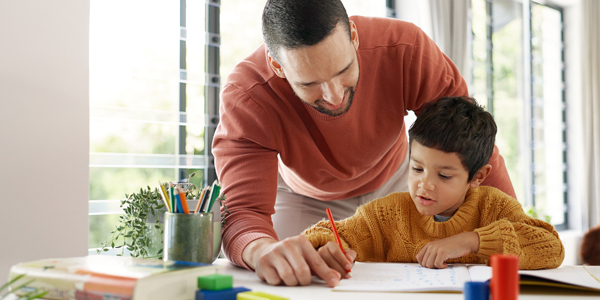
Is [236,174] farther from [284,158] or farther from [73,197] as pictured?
[73,197]

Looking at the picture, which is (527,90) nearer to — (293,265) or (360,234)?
(360,234)

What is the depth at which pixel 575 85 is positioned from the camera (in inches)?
189

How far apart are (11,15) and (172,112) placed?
108cm

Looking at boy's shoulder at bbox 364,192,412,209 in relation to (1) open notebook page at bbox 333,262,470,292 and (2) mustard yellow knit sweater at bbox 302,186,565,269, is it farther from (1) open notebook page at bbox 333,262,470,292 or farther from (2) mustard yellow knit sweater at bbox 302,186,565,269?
(1) open notebook page at bbox 333,262,470,292

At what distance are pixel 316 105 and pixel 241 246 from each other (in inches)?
17.3

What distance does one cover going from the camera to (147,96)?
8.14 feet

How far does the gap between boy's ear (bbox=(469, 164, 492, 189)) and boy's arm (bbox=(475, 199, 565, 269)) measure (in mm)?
211

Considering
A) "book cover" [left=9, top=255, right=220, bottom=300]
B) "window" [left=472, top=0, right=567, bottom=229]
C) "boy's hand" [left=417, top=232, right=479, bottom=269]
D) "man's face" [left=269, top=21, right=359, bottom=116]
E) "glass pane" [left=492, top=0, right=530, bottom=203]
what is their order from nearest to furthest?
"book cover" [left=9, top=255, right=220, bottom=300] < "boy's hand" [left=417, top=232, right=479, bottom=269] < "man's face" [left=269, top=21, right=359, bottom=116] < "window" [left=472, top=0, right=567, bottom=229] < "glass pane" [left=492, top=0, right=530, bottom=203]

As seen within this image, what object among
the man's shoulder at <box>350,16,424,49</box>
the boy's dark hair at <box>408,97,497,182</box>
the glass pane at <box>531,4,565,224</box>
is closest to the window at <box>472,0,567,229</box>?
the glass pane at <box>531,4,565,224</box>

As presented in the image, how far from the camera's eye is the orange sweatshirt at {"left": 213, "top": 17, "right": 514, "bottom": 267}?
4.24 feet

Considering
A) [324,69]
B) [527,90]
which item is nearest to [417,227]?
Result: [324,69]

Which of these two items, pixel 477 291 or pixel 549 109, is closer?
pixel 477 291

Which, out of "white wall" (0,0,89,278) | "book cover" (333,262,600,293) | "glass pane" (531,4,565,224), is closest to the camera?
"book cover" (333,262,600,293)

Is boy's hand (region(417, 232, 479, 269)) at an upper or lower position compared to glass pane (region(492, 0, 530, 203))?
lower
